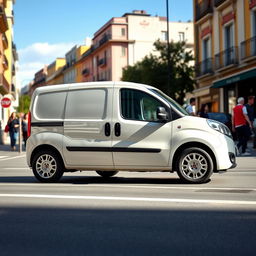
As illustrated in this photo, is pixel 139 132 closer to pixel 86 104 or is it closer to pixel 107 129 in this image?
pixel 107 129

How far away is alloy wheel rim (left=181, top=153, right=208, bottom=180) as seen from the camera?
984 centimetres

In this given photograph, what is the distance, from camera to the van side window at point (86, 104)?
10.2 m

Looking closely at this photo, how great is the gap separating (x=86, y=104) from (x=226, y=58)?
80.4 ft

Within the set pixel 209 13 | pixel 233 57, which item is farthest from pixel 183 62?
pixel 233 57

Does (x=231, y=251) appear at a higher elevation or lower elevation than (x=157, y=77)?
lower

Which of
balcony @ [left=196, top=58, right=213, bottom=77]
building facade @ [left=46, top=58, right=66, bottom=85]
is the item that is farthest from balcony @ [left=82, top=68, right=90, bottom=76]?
balcony @ [left=196, top=58, right=213, bottom=77]

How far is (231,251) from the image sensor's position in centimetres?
468

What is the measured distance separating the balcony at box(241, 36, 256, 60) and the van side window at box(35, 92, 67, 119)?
2003 centimetres

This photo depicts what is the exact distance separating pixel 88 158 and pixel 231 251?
581 centimetres

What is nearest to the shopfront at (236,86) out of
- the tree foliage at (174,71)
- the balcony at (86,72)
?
the tree foliage at (174,71)

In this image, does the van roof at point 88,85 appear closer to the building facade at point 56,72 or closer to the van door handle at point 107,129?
the van door handle at point 107,129

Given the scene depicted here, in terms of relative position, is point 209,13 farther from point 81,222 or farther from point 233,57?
point 81,222

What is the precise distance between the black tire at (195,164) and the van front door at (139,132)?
28 centimetres

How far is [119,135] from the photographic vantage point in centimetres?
1009
